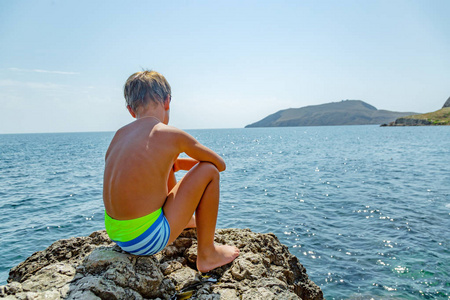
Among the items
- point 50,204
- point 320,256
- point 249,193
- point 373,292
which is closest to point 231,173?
point 249,193

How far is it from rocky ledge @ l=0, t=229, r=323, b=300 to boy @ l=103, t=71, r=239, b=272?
0.86 ft

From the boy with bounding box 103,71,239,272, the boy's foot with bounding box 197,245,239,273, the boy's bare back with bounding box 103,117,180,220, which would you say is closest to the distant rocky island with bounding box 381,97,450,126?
the boy's foot with bounding box 197,245,239,273

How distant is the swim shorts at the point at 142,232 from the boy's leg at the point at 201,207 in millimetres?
117

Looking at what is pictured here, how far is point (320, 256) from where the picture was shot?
7.18 m

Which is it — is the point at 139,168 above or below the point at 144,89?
below

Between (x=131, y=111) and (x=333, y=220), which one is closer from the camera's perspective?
(x=131, y=111)

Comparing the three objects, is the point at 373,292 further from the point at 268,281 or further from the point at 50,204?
the point at 50,204

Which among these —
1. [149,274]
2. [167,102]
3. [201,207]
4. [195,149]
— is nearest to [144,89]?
[167,102]

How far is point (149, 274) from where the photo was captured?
2965 mm

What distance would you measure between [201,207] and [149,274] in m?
0.84

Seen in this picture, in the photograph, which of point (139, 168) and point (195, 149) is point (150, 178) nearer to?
point (139, 168)

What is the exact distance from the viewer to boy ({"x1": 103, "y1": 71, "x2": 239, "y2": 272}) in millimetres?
2748

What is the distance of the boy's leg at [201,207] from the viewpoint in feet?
10.00

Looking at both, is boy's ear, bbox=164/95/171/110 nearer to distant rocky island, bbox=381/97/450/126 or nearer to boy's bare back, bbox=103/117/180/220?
boy's bare back, bbox=103/117/180/220
